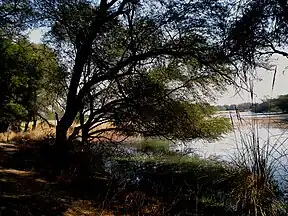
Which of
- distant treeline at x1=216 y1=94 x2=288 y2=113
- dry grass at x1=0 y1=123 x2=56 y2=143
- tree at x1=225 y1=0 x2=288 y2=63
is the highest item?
tree at x1=225 y1=0 x2=288 y2=63

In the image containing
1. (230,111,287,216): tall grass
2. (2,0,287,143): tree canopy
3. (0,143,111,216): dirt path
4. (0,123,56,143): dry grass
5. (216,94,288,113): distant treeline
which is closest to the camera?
(230,111,287,216): tall grass

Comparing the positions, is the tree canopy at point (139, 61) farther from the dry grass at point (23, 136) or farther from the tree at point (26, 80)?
the dry grass at point (23, 136)

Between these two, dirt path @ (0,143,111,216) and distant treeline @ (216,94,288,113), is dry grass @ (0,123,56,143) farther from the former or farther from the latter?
distant treeline @ (216,94,288,113)

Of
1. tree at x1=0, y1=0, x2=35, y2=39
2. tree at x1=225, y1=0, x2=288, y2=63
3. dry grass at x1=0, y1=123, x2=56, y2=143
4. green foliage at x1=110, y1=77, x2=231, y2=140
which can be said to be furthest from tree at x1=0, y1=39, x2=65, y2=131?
tree at x1=225, y1=0, x2=288, y2=63

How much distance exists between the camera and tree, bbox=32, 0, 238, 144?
825 centimetres

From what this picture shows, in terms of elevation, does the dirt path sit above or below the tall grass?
below

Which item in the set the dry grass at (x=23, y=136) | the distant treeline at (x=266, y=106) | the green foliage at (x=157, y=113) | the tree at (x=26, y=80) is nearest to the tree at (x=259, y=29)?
the distant treeline at (x=266, y=106)

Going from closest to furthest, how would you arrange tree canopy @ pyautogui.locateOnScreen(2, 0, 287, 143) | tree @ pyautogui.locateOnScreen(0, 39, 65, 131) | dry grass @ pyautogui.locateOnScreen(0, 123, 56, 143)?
tree canopy @ pyautogui.locateOnScreen(2, 0, 287, 143) < tree @ pyautogui.locateOnScreen(0, 39, 65, 131) < dry grass @ pyautogui.locateOnScreen(0, 123, 56, 143)

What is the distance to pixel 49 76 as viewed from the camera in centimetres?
1261

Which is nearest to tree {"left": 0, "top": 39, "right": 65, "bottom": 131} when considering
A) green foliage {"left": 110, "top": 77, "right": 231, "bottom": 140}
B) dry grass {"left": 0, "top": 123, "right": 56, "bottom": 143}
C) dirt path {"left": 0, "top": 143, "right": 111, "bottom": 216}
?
dry grass {"left": 0, "top": 123, "right": 56, "bottom": 143}

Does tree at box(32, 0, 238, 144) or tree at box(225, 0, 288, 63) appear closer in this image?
tree at box(225, 0, 288, 63)

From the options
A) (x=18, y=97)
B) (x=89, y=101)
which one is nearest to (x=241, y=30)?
(x=89, y=101)

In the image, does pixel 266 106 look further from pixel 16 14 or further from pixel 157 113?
pixel 16 14

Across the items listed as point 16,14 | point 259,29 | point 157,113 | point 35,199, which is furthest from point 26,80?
point 259,29
